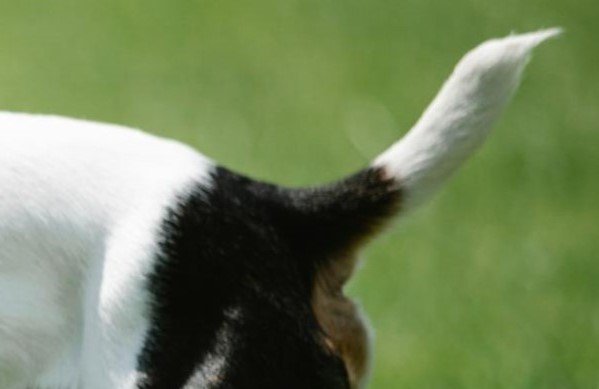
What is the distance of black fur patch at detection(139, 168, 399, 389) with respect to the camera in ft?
12.4

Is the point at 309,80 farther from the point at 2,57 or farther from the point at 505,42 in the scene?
the point at 505,42

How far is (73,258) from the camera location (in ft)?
12.9

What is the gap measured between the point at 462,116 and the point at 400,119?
16.1 feet

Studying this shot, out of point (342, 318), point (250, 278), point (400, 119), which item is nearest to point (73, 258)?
point (250, 278)

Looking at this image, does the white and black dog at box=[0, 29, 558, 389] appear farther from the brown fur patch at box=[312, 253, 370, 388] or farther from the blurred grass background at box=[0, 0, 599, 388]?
the blurred grass background at box=[0, 0, 599, 388]

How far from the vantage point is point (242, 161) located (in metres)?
8.29

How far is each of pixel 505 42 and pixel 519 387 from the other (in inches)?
84.5

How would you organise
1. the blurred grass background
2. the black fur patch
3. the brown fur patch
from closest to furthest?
the black fur patch < the brown fur patch < the blurred grass background

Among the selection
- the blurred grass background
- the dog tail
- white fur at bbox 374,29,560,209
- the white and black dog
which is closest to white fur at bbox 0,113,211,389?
the white and black dog

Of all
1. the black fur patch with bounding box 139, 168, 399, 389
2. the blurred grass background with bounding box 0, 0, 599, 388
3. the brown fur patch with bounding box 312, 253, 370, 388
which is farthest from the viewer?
the blurred grass background with bounding box 0, 0, 599, 388

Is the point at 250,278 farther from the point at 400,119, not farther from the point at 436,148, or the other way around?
the point at 400,119

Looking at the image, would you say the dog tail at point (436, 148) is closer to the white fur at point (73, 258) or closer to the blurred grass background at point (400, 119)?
the white fur at point (73, 258)

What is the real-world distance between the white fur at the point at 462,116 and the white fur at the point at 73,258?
1.66ft

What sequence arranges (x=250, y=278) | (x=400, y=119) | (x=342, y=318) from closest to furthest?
(x=250, y=278), (x=342, y=318), (x=400, y=119)
